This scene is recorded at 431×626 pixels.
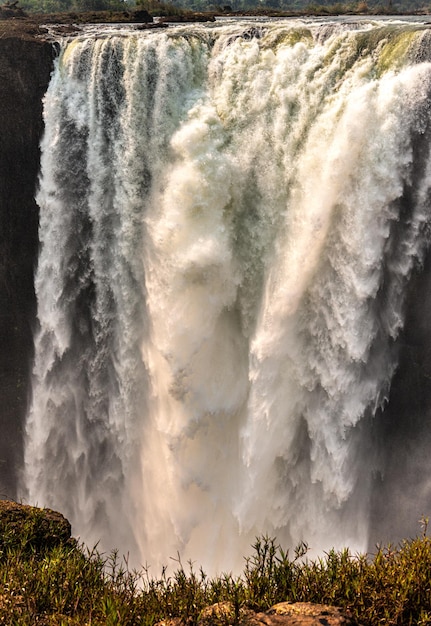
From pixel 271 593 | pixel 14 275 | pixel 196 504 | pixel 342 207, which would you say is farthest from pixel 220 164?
pixel 271 593

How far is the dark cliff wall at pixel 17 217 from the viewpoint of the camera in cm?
1547

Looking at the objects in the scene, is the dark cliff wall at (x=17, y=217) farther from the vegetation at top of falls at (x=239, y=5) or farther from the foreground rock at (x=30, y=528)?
the vegetation at top of falls at (x=239, y=5)

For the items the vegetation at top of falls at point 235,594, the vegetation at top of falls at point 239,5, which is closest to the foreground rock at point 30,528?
the vegetation at top of falls at point 235,594

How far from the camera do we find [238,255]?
1402 cm

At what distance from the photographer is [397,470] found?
14.4 meters

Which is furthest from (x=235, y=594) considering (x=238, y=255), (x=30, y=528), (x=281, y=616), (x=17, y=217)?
(x=17, y=217)

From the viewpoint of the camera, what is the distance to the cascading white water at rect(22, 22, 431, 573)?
1279 cm

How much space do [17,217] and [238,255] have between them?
674 cm

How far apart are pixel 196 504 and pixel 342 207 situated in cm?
814

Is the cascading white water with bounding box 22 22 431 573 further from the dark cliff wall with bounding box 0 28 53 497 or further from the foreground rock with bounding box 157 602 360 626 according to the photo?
the foreground rock with bounding box 157 602 360 626

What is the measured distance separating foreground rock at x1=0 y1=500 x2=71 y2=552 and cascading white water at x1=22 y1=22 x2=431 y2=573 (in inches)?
210

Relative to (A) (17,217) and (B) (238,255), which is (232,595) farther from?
(A) (17,217)

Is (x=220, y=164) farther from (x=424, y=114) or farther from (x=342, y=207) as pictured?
(x=424, y=114)

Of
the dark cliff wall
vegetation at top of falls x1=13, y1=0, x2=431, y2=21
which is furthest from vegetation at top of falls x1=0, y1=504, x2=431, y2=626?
vegetation at top of falls x1=13, y1=0, x2=431, y2=21
